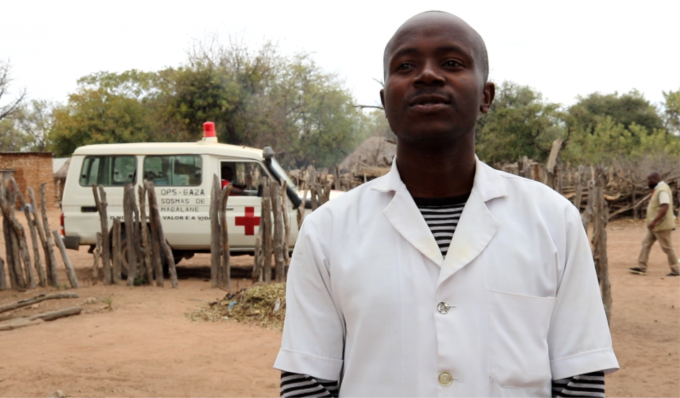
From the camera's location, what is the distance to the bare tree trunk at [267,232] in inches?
339

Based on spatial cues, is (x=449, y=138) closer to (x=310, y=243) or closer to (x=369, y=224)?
(x=369, y=224)

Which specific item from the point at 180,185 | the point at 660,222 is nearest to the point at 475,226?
the point at 180,185

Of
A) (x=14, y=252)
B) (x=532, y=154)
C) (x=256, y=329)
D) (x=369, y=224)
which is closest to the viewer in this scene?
(x=369, y=224)

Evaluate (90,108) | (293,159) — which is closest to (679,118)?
(293,159)

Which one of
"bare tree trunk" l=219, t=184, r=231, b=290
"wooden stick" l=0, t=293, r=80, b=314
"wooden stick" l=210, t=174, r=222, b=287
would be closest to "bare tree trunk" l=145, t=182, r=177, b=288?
"wooden stick" l=210, t=174, r=222, b=287

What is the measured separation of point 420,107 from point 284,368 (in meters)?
0.65

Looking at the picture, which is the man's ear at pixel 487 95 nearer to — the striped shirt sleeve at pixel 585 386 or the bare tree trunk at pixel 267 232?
the striped shirt sleeve at pixel 585 386

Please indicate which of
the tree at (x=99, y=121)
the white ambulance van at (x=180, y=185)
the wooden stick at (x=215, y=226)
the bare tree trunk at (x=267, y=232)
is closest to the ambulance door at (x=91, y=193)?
the white ambulance van at (x=180, y=185)

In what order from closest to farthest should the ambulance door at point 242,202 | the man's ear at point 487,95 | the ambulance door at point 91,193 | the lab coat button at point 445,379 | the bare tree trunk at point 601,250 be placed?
the lab coat button at point 445,379 < the man's ear at point 487,95 < the bare tree trunk at point 601,250 < the ambulance door at point 242,202 < the ambulance door at point 91,193

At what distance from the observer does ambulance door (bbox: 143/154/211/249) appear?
363 inches

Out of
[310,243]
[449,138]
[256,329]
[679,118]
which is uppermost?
[679,118]

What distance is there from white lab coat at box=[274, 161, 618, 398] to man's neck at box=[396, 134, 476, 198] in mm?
56

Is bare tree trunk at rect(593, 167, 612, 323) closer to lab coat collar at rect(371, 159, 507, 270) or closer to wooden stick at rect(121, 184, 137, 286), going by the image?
lab coat collar at rect(371, 159, 507, 270)

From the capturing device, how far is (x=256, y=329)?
664cm
